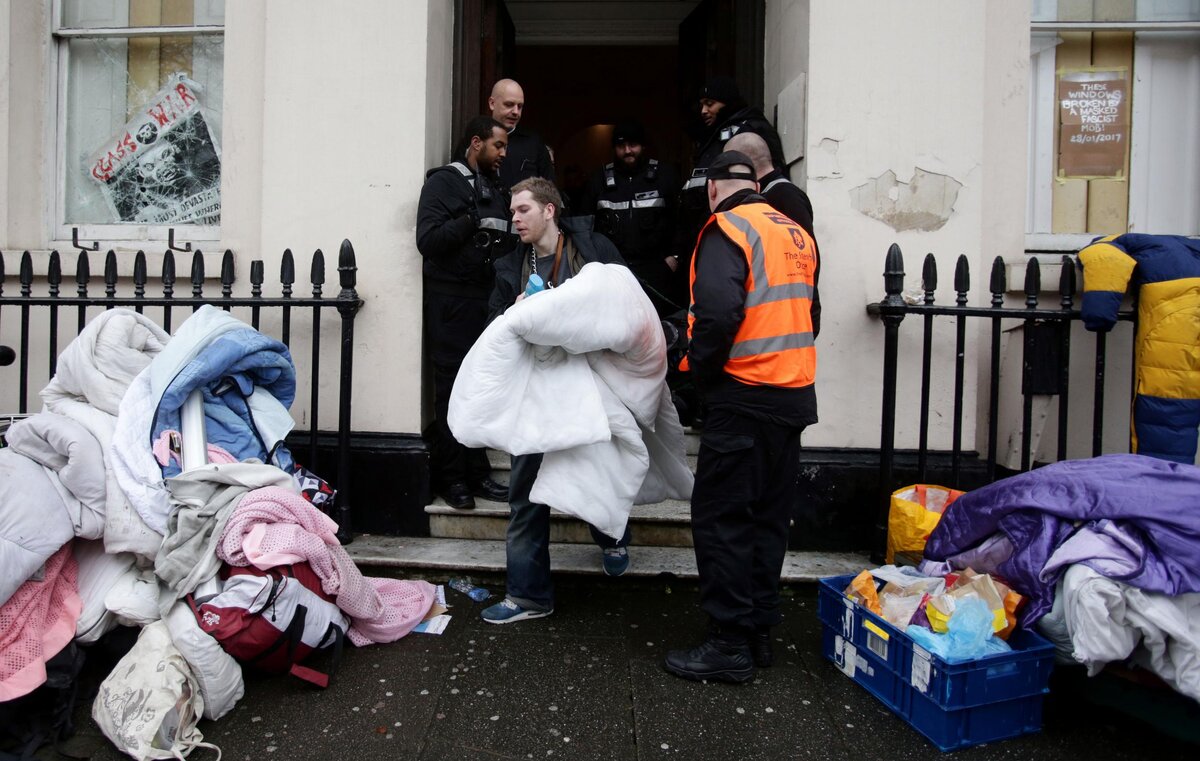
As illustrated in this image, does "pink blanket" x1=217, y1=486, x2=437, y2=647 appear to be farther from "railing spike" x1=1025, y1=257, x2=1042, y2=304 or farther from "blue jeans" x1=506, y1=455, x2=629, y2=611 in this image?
"railing spike" x1=1025, y1=257, x2=1042, y2=304

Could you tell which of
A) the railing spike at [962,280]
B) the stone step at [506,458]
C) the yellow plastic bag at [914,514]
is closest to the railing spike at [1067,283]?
the railing spike at [962,280]

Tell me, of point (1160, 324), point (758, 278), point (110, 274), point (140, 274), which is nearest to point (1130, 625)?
point (758, 278)

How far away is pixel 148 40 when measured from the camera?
507 cm

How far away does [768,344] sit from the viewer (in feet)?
9.48

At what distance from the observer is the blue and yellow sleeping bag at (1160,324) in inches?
140

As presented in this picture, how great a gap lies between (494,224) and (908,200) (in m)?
2.18

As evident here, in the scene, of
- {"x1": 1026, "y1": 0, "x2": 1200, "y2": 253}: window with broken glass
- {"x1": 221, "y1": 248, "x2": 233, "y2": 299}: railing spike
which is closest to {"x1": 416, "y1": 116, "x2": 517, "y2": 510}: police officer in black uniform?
{"x1": 221, "y1": 248, "x2": 233, "y2": 299}: railing spike

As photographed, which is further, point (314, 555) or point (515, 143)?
point (515, 143)

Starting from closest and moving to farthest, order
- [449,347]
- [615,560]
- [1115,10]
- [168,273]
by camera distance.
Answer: [615,560]
[168,273]
[449,347]
[1115,10]

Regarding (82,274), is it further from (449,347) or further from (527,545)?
(527,545)

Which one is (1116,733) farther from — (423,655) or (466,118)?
(466,118)

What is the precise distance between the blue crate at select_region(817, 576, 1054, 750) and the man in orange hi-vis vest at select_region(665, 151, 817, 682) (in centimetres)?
47

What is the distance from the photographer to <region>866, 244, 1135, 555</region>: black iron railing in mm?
3768

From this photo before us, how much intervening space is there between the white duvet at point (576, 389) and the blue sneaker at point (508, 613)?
1.85ft
